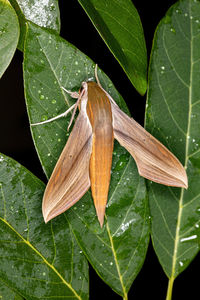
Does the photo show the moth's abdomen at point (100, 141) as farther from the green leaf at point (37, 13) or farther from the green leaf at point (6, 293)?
the green leaf at point (6, 293)

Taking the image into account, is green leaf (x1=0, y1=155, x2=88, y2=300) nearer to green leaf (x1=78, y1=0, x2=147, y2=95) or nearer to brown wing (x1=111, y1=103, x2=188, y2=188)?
brown wing (x1=111, y1=103, x2=188, y2=188)

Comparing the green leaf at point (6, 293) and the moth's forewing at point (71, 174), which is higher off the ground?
the moth's forewing at point (71, 174)

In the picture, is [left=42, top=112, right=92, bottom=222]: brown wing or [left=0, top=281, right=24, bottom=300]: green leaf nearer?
[left=42, top=112, right=92, bottom=222]: brown wing

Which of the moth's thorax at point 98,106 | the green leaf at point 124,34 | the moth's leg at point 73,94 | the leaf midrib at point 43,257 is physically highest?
the green leaf at point 124,34

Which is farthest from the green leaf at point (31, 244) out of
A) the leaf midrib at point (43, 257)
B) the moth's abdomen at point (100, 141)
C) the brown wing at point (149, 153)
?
the brown wing at point (149, 153)

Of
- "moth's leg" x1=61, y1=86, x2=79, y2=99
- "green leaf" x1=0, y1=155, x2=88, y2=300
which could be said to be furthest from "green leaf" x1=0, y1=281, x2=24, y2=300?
"moth's leg" x1=61, y1=86, x2=79, y2=99

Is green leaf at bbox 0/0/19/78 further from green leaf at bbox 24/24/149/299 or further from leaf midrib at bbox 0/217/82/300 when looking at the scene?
leaf midrib at bbox 0/217/82/300

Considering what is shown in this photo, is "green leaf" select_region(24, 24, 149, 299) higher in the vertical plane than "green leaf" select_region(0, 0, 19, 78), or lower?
lower

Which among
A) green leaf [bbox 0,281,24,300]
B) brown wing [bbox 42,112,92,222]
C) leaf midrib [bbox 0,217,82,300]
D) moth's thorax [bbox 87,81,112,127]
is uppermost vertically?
moth's thorax [bbox 87,81,112,127]
